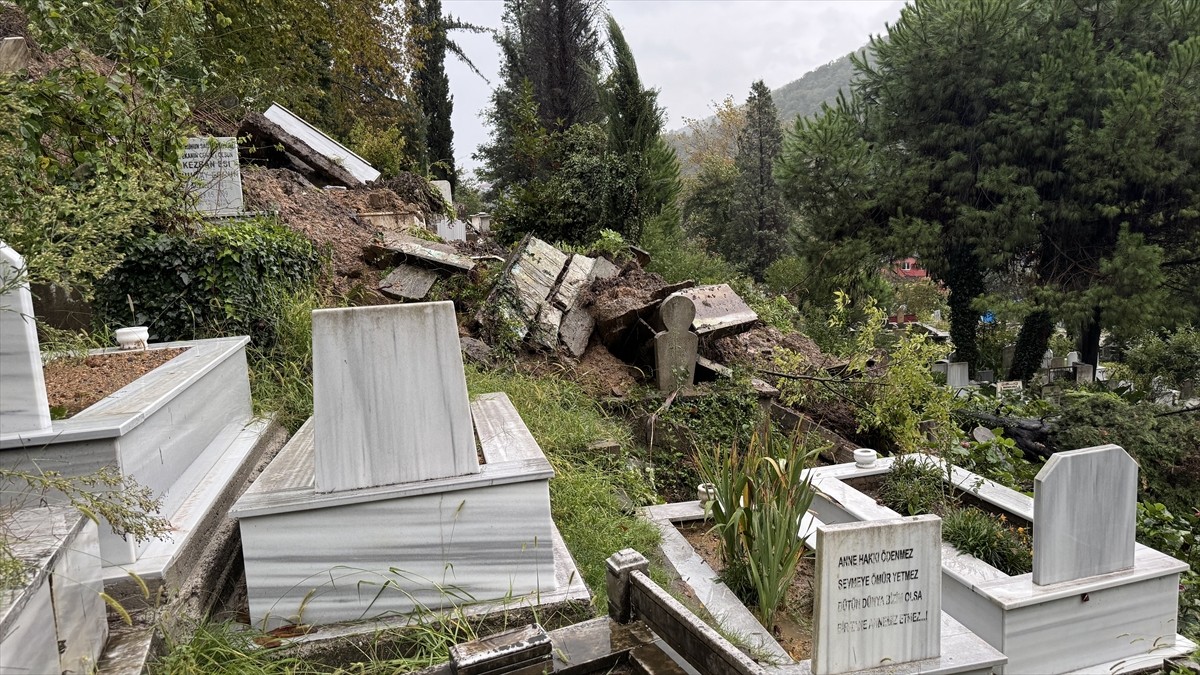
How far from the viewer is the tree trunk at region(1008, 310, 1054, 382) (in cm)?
1767

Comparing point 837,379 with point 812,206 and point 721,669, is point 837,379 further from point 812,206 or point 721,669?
point 812,206

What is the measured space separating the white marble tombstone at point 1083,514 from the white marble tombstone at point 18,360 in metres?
4.80

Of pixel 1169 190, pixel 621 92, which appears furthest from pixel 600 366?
pixel 1169 190

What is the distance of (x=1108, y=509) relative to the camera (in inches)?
167

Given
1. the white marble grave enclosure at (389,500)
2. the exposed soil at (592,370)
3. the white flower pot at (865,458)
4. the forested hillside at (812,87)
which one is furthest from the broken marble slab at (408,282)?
the forested hillside at (812,87)

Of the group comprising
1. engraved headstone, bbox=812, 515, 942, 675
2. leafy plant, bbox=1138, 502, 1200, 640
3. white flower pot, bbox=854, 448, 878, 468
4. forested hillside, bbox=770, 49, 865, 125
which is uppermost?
forested hillside, bbox=770, 49, 865, 125

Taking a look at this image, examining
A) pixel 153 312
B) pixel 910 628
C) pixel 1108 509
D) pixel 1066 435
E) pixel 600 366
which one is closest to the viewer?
pixel 910 628

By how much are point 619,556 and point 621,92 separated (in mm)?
13132

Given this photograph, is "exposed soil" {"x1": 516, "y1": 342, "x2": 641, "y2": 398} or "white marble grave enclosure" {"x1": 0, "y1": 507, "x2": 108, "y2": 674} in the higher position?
"white marble grave enclosure" {"x1": 0, "y1": 507, "x2": 108, "y2": 674}

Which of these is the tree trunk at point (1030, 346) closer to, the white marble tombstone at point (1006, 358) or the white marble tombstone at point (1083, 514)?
the white marble tombstone at point (1006, 358)

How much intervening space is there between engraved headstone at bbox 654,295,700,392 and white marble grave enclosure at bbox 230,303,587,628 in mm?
3951

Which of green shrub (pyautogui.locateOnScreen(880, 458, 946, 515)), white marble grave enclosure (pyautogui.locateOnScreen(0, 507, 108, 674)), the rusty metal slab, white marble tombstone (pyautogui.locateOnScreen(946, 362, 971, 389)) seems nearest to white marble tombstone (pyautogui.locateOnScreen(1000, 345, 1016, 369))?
white marble tombstone (pyautogui.locateOnScreen(946, 362, 971, 389))

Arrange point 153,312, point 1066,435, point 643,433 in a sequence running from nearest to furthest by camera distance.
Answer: point 153,312, point 643,433, point 1066,435

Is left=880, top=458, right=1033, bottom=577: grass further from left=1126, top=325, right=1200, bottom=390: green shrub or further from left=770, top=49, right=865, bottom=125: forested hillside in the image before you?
left=770, top=49, right=865, bottom=125: forested hillside
